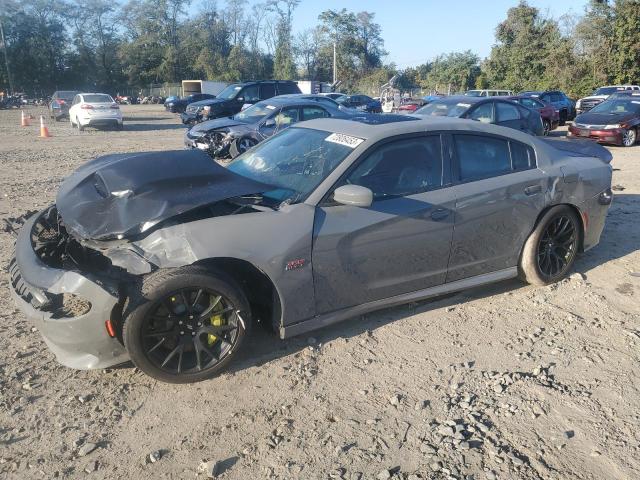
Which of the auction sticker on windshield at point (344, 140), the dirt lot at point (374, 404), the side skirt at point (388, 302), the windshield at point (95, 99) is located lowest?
the dirt lot at point (374, 404)

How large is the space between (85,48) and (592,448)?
249ft

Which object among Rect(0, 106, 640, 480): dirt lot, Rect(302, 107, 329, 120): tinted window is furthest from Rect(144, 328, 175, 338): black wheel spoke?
Rect(302, 107, 329, 120): tinted window

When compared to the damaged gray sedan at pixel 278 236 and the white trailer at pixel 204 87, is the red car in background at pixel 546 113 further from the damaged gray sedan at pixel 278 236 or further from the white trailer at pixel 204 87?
the white trailer at pixel 204 87

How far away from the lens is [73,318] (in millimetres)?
2900

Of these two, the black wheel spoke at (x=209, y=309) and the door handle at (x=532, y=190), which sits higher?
the door handle at (x=532, y=190)

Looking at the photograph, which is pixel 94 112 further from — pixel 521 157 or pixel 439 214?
pixel 439 214

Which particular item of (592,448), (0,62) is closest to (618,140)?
(592,448)

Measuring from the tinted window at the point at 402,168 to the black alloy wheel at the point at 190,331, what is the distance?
1259mm

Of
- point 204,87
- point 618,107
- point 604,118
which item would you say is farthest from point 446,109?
point 204,87

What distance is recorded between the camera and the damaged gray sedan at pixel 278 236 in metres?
3.04

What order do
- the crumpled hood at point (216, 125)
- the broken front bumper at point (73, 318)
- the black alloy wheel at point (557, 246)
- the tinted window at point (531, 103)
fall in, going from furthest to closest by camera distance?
the tinted window at point (531, 103)
the crumpled hood at point (216, 125)
the black alloy wheel at point (557, 246)
the broken front bumper at point (73, 318)

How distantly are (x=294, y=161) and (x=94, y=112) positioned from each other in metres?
18.7

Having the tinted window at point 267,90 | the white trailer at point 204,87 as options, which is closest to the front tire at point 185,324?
the tinted window at point 267,90

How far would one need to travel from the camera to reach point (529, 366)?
350cm
